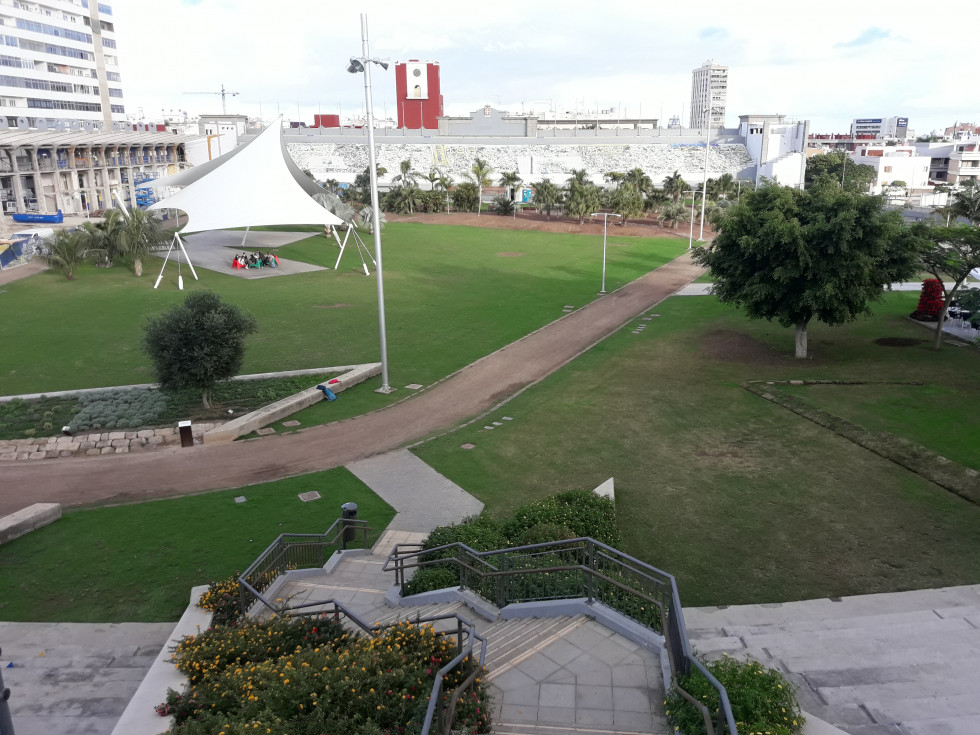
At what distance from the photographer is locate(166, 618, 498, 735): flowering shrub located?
7.70 metres

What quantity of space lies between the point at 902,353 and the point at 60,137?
257 ft

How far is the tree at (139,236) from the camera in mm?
45188

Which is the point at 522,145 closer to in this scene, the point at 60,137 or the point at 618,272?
the point at 60,137

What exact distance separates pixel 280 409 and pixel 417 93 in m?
154

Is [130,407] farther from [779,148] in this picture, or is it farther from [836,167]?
[836,167]

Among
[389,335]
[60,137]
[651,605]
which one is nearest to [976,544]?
[651,605]

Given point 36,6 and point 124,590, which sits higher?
point 36,6

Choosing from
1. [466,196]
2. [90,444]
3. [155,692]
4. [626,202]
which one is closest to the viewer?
[155,692]

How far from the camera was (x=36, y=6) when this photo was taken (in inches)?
3356

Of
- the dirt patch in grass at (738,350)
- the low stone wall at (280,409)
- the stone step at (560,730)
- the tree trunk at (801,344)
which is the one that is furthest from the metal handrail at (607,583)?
the tree trunk at (801,344)

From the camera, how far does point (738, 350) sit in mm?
29953

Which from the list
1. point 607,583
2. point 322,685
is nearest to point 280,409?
point 607,583

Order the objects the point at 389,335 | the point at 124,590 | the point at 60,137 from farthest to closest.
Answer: the point at 60,137, the point at 389,335, the point at 124,590

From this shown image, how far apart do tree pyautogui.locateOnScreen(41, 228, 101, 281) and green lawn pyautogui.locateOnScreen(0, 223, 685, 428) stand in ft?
2.60
